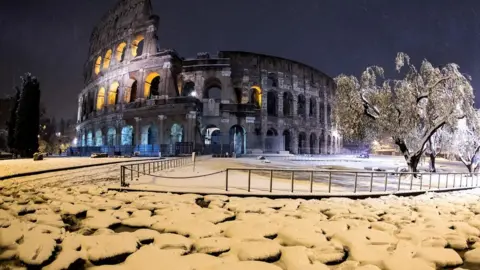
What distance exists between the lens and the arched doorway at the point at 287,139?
37562mm

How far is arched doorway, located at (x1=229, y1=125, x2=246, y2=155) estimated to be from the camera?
3319 centimetres

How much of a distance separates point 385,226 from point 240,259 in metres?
2.86

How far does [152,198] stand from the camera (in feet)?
21.3

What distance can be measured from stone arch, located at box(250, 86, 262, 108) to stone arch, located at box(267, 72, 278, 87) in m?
1.75

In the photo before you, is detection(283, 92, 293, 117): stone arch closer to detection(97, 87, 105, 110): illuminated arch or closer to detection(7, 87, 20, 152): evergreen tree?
detection(97, 87, 105, 110): illuminated arch

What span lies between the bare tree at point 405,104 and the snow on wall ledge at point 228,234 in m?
8.54

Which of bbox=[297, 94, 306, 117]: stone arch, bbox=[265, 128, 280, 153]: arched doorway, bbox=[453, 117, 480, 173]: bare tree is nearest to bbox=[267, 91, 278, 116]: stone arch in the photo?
bbox=[265, 128, 280, 153]: arched doorway

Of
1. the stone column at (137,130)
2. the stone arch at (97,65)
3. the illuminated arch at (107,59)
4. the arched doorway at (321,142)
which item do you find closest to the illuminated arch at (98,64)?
the stone arch at (97,65)

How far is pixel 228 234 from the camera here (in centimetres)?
412

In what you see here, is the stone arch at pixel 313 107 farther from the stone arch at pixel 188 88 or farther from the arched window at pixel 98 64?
the arched window at pixel 98 64

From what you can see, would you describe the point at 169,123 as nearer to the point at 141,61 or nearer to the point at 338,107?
the point at 141,61

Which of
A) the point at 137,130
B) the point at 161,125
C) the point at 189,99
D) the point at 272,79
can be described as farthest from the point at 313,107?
the point at 137,130

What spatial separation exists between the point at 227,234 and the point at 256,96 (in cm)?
3562

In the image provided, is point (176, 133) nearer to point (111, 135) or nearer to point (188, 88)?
point (188, 88)
